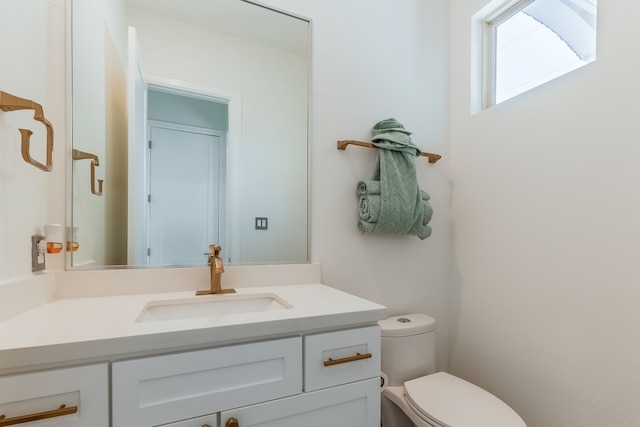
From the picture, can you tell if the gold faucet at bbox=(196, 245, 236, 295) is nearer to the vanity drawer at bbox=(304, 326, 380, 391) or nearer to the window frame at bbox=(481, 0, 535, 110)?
the vanity drawer at bbox=(304, 326, 380, 391)

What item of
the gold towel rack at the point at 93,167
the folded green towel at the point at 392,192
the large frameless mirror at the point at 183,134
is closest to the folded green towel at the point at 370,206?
the folded green towel at the point at 392,192

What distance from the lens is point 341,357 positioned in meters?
0.86

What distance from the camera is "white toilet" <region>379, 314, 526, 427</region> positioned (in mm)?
1058

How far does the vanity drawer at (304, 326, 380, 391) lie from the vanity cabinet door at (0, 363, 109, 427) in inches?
18.0

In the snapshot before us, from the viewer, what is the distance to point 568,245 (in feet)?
3.82

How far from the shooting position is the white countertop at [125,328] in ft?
1.96

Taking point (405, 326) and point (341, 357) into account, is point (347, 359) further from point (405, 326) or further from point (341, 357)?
point (405, 326)

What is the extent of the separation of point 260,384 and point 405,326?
2.71 ft

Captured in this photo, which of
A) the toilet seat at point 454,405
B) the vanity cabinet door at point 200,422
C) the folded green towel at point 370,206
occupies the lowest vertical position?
the toilet seat at point 454,405

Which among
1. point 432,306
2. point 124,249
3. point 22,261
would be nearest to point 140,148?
point 124,249

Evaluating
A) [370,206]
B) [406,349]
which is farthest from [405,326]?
[370,206]

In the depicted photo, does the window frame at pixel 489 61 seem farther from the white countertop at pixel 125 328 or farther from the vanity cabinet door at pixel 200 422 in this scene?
the vanity cabinet door at pixel 200 422

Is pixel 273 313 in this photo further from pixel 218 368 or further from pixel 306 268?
pixel 306 268

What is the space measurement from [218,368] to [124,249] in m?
0.66
